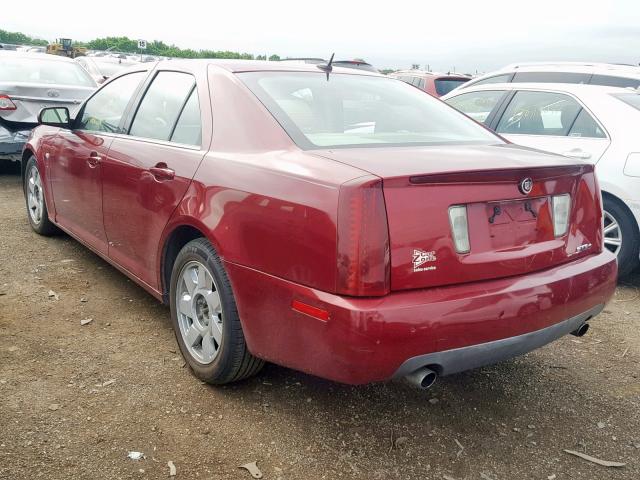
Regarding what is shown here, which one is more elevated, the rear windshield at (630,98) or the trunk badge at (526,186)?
the rear windshield at (630,98)

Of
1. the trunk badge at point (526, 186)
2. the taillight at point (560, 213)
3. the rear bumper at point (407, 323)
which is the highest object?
the trunk badge at point (526, 186)

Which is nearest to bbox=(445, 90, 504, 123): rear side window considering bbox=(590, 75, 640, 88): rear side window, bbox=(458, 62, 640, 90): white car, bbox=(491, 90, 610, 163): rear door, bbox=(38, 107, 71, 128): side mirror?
bbox=(491, 90, 610, 163): rear door

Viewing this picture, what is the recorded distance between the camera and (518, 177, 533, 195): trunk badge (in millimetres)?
2459

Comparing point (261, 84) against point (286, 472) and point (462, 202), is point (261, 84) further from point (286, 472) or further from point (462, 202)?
point (286, 472)

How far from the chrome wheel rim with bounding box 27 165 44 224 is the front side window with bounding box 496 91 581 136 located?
410 centimetres

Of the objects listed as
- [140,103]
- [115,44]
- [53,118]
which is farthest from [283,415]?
[115,44]

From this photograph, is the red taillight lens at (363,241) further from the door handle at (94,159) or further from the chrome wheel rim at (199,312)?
the door handle at (94,159)

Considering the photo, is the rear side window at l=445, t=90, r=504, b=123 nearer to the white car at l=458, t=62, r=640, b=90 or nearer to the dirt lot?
the white car at l=458, t=62, r=640, b=90

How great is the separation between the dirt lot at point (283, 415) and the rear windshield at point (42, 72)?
512cm

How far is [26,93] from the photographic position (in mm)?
7102

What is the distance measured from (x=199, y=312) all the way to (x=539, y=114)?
3.85 metres

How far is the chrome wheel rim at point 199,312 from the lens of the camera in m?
2.85

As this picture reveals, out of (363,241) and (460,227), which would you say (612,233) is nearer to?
(460,227)

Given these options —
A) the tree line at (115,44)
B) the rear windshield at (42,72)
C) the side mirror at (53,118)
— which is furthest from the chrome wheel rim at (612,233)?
the tree line at (115,44)
